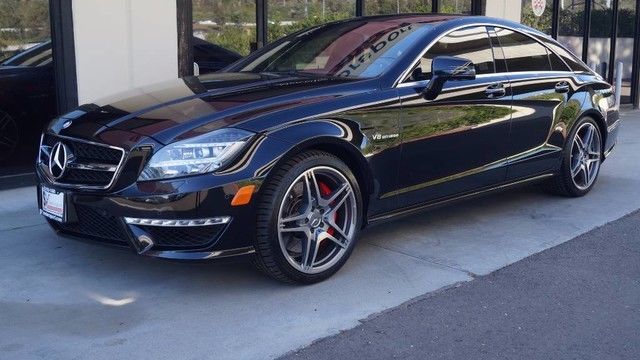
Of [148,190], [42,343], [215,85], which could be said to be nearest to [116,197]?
[148,190]

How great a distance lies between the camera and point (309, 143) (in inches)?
177

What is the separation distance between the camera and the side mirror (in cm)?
513

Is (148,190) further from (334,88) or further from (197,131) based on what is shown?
(334,88)

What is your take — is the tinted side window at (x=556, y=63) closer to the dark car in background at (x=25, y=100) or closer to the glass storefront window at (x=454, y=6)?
the dark car in background at (x=25, y=100)

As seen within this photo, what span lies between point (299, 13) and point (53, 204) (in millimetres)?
5369

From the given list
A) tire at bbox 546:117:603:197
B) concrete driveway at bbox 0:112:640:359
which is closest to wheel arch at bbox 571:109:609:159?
tire at bbox 546:117:603:197

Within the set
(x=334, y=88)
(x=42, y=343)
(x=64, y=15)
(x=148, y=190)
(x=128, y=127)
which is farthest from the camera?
(x=64, y=15)

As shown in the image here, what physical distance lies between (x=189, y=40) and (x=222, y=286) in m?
4.14

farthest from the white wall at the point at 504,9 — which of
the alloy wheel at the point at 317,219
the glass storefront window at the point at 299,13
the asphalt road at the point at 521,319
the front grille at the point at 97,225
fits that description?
the front grille at the point at 97,225

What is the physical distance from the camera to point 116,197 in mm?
4219

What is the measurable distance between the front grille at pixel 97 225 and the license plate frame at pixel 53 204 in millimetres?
70

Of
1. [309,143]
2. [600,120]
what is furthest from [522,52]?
[309,143]

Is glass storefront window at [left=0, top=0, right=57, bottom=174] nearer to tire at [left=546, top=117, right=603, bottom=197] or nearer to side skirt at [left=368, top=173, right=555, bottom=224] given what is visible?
side skirt at [left=368, top=173, right=555, bottom=224]

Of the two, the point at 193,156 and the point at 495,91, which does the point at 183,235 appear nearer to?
the point at 193,156
